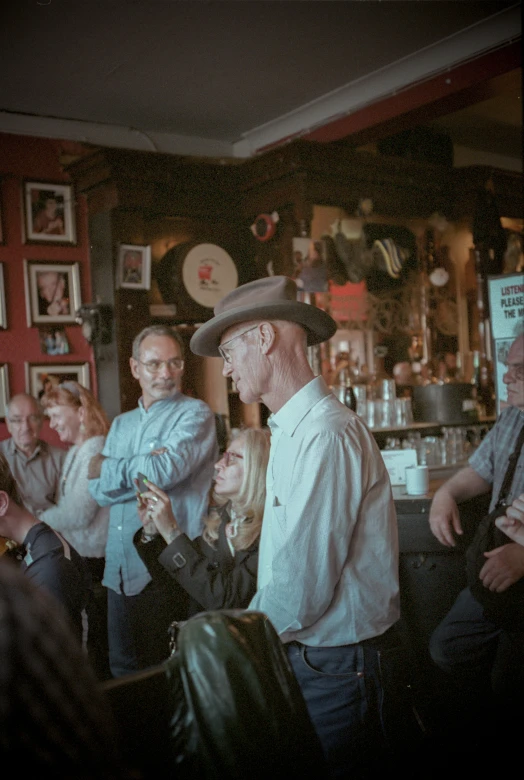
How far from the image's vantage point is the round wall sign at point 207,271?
269cm

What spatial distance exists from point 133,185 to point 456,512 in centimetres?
173

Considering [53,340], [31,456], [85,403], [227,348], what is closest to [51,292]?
[53,340]

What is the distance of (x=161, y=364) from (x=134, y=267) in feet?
1.86

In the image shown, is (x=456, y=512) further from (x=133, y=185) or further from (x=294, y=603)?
(x=133, y=185)

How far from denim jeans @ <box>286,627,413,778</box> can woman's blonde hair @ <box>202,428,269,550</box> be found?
580mm

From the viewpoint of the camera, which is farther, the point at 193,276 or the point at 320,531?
the point at 193,276

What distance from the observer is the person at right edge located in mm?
2250

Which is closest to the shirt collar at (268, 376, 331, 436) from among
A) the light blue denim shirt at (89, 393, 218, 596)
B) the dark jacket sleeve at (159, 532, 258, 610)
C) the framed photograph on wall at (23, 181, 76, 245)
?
the dark jacket sleeve at (159, 532, 258, 610)

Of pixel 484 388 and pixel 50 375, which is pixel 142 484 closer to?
pixel 50 375

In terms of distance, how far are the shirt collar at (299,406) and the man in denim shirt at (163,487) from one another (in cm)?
80

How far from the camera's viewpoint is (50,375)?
237 cm

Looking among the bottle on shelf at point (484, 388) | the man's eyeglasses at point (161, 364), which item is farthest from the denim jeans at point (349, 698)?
the bottle on shelf at point (484, 388)

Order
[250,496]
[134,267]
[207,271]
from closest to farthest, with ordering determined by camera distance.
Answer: [250,496] → [134,267] → [207,271]

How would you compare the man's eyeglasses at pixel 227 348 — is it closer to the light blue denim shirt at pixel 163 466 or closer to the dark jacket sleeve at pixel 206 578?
the dark jacket sleeve at pixel 206 578
